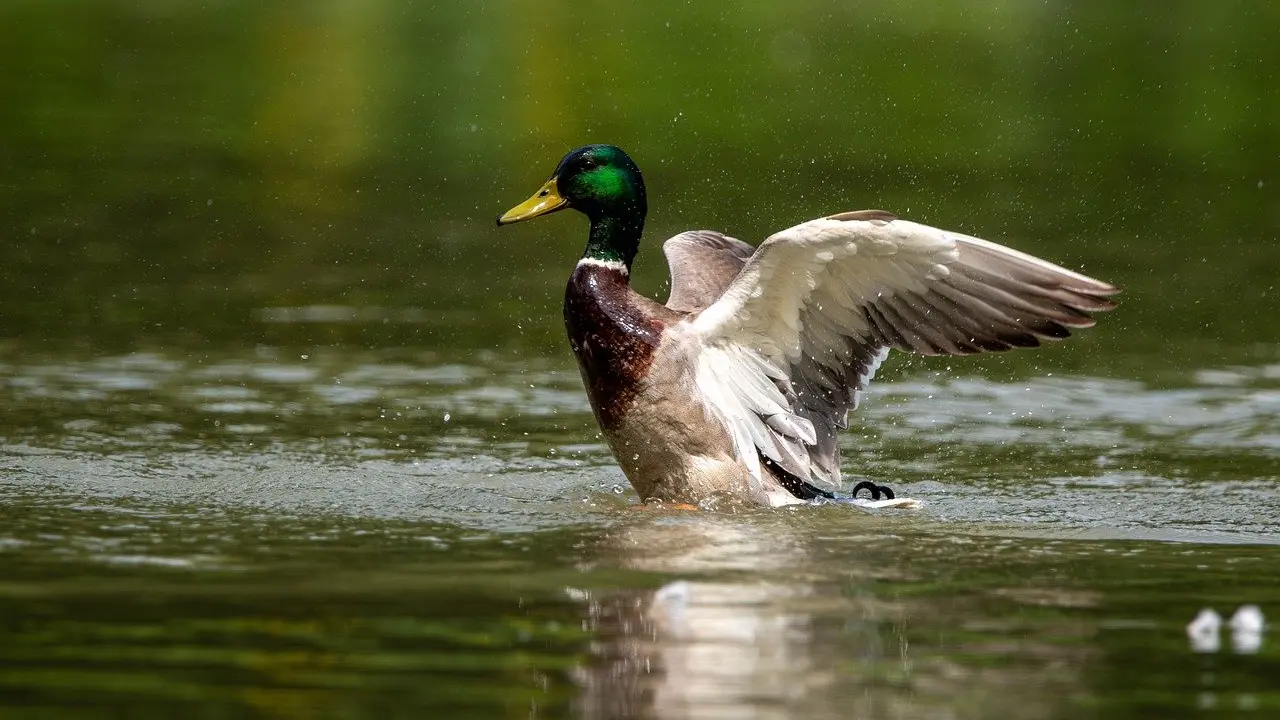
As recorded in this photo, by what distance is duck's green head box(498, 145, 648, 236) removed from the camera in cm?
977

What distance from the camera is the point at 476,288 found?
47.9ft

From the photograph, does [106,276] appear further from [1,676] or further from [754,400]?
[1,676]

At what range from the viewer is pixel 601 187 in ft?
32.2

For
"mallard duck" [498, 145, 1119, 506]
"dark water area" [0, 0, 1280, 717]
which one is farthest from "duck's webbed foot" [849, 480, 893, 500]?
"dark water area" [0, 0, 1280, 717]

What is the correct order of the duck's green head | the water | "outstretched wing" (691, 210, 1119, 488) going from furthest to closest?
the duck's green head
"outstretched wing" (691, 210, 1119, 488)
the water

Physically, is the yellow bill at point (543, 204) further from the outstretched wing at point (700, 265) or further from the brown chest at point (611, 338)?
the outstretched wing at point (700, 265)

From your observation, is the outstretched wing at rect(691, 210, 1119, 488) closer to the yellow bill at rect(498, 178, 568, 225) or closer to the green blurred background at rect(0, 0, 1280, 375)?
the yellow bill at rect(498, 178, 568, 225)

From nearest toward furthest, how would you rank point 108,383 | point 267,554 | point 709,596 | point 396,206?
point 709,596 < point 267,554 < point 108,383 < point 396,206

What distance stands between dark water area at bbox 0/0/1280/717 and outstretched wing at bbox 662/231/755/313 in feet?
3.09

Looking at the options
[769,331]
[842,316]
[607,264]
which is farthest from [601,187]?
[842,316]

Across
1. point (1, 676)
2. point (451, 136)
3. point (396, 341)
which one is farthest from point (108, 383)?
point (451, 136)

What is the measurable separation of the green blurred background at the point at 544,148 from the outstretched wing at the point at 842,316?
376cm

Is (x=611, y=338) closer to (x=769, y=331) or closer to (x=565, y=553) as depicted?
(x=769, y=331)

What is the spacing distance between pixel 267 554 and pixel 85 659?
165 cm
